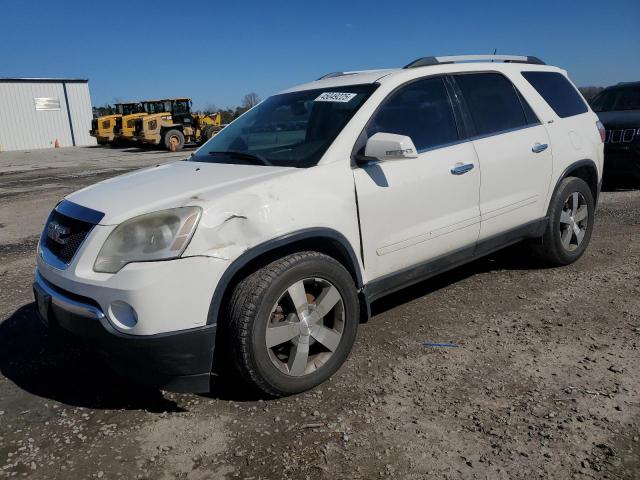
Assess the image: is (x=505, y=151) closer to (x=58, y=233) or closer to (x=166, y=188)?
(x=166, y=188)

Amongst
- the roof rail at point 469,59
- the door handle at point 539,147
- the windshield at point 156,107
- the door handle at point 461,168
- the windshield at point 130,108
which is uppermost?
the windshield at point 130,108

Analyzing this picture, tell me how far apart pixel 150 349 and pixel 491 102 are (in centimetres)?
303

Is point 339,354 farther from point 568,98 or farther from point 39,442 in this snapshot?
point 568,98

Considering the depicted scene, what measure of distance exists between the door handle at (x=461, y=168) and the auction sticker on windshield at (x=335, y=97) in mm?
824

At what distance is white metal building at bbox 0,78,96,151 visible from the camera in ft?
113

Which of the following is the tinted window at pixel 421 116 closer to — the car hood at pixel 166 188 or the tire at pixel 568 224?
the car hood at pixel 166 188

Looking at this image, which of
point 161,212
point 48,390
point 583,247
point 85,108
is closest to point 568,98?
point 583,247

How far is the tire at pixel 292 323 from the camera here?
8.45 feet

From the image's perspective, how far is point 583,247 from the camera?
4812 mm

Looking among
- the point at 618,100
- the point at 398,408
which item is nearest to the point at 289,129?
the point at 398,408

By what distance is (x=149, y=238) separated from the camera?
246cm

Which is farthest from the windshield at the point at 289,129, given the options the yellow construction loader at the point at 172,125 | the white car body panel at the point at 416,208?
the yellow construction loader at the point at 172,125

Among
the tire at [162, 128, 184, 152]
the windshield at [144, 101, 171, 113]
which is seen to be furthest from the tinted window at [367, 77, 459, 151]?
the windshield at [144, 101, 171, 113]

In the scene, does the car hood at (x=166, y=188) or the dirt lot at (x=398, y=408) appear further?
the car hood at (x=166, y=188)
